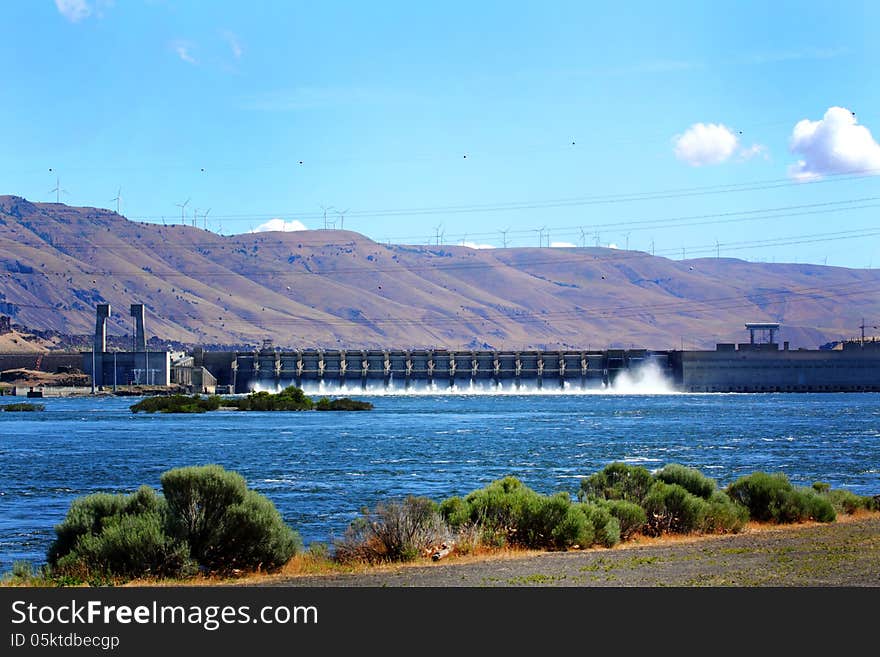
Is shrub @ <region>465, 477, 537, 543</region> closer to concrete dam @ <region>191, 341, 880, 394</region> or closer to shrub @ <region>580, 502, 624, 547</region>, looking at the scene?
shrub @ <region>580, 502, 624, 547</region>

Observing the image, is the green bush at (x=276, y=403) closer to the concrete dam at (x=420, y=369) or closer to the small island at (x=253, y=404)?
the small island at (x=253, y=404)

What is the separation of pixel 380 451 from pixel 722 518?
32.4 metres

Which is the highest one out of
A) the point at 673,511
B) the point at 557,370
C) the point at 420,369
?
the point at 420,369

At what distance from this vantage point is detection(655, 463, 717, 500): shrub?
23891 mm

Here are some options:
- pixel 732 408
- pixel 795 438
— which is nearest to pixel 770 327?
pixel 732 408

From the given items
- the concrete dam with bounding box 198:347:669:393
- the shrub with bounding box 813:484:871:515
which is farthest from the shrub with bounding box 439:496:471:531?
the concrete dam with bounding box 198:347:669:393

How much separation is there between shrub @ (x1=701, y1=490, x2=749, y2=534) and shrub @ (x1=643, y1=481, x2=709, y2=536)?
120 millimetres

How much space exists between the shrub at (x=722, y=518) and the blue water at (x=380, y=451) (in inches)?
270

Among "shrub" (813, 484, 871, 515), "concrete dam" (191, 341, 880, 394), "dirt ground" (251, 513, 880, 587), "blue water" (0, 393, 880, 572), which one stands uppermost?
"concrete dam" (191, 341, 880, 394)

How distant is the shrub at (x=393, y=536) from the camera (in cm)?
1850

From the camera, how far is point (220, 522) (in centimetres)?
1777

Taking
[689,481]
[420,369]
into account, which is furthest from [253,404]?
[689,481]

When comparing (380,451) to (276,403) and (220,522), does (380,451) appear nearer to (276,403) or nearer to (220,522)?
(220,522)
